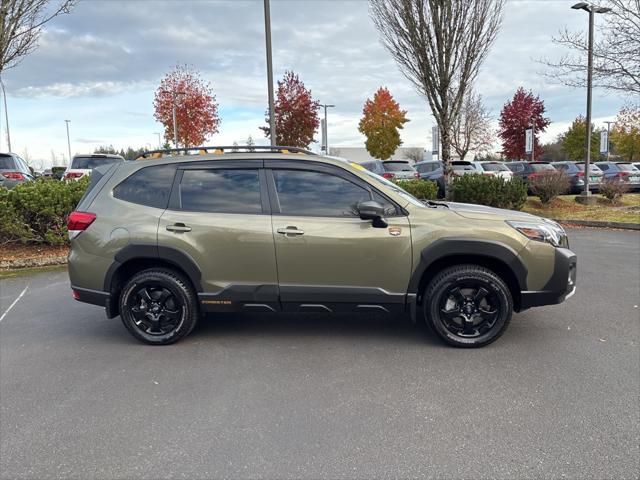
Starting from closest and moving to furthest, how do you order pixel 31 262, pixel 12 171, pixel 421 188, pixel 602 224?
pixel 31 262, pixel 12 171, pixel 602 224, pixel 421 188

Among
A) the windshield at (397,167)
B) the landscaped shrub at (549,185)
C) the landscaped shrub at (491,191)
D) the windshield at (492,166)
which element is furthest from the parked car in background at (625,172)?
the landscaped shrub at (491,191)

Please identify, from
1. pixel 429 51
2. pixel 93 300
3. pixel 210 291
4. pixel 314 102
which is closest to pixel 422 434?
pixel 210 291

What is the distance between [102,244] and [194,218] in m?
0.90

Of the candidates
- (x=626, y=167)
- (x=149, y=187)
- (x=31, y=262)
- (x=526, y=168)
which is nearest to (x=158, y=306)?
(x=149, y=187)

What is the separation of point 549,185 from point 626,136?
137 feet

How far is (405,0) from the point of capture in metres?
12.5

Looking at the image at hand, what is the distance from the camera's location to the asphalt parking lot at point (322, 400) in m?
2.71

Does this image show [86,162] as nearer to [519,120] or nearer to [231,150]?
[231,150]

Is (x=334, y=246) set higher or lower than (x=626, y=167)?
lower

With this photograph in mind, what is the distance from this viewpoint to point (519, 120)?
1780 inches

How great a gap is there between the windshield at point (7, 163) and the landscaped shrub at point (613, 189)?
716 inches

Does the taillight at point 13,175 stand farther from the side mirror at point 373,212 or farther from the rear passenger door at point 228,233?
the side mirror at point 373,212

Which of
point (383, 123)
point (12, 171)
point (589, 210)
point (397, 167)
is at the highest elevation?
point (383, 123)

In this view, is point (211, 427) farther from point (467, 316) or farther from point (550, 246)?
point (550, 246)
